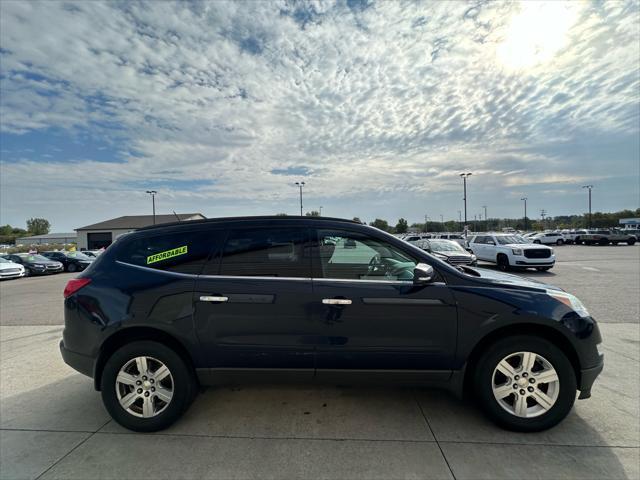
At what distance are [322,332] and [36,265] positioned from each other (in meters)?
24.8

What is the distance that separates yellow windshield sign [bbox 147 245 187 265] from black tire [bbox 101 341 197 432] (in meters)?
0.74

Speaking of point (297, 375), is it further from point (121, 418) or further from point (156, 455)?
point (121, 418)

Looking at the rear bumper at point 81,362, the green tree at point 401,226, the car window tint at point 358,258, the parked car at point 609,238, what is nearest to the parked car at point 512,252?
the car window tint at point 358,258

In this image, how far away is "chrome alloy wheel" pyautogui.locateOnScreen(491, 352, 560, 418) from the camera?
278 centimetres

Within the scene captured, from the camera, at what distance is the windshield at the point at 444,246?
12.7 meters

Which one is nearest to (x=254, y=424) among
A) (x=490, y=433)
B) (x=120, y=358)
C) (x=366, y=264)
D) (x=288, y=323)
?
(x=288, y=323)

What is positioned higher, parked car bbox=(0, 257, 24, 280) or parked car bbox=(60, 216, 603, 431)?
parked car bbox=(60, 216, 603, 431)

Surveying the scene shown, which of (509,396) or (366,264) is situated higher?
(366,264)

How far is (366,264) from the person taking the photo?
10.0 ft

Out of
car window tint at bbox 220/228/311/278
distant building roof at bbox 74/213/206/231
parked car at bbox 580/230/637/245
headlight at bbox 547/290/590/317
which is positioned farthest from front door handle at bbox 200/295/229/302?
distant building roof at bbox 74/213/206/231

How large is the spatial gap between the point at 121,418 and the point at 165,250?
1513 millimetres

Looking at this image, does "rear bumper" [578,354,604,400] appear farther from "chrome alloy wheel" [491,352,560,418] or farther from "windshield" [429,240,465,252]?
"windshield" [429,240,465,252]

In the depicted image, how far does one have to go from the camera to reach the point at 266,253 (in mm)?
3016

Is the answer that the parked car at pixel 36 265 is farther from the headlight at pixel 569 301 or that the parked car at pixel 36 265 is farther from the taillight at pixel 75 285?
the headlight at pixel 569 301
